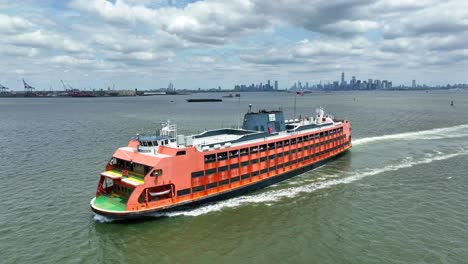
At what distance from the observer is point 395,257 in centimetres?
2648

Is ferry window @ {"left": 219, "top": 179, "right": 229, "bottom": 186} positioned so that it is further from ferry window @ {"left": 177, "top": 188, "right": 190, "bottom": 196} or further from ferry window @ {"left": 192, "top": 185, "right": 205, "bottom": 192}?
ferry window @ {"left": 177, "top": 188, "right": 190, "bottom": 196}

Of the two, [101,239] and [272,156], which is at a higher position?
[272,156]

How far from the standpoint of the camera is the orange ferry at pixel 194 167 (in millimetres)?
33406

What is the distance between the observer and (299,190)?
143 ft

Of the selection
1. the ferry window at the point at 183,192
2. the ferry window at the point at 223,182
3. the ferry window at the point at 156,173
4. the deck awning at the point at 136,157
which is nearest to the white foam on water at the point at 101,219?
the ferry window at the point at 156,173

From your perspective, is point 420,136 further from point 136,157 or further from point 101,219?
point 101,219

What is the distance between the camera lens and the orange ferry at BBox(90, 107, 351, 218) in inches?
1315

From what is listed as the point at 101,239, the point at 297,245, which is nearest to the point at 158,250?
the point at 101,239

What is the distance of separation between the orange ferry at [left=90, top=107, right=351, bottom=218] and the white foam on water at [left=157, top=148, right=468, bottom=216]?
1000mm

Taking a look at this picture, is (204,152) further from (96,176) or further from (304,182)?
(96,176)

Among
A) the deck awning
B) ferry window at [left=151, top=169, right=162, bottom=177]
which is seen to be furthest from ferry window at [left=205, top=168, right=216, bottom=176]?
the deck awning

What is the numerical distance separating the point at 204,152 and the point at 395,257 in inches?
866

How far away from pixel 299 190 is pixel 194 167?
52.7ft

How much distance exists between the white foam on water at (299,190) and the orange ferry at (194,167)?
1.00m
